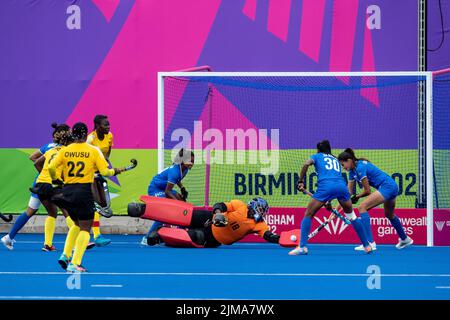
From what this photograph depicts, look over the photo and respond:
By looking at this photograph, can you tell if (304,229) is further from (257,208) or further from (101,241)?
(101,241)

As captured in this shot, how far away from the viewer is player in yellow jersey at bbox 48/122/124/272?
1160 cm

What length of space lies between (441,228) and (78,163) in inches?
312

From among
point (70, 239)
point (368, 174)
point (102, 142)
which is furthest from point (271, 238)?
point (70, 239)

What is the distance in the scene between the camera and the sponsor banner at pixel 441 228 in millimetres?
17391

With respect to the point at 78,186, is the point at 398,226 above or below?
below

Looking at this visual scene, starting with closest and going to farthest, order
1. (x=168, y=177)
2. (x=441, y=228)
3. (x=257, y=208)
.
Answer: (x=257, y=208) → (x=168, y=177) → (x=441, y=228)

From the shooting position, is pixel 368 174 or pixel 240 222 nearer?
pixel 240 222

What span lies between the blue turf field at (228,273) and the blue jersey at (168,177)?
3.74 ft

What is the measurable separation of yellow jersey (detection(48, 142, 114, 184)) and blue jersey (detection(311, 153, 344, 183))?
410cm

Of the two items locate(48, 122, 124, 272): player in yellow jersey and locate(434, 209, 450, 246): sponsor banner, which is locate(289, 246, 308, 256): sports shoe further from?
locate(48, 122, 124, 272): player in yellow jersey

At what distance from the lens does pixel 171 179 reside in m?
16.5

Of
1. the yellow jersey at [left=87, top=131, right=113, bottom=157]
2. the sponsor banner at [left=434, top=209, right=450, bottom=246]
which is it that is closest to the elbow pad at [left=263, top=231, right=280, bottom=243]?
the yellow jersey at [left=87, top=131, right=113, bottom=157]

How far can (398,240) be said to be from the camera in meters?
17.5
